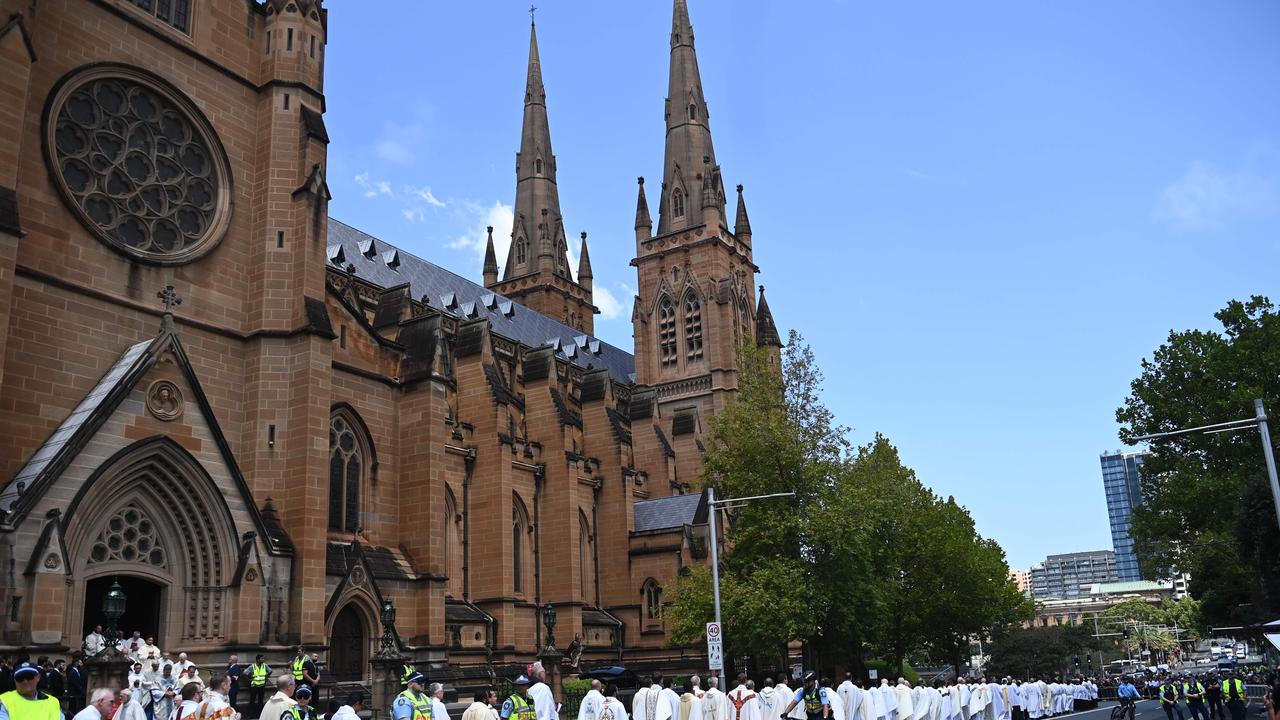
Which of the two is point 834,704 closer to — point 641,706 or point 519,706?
point 641,706

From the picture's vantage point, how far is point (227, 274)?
25828 mm

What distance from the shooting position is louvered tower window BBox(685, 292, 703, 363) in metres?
68.0

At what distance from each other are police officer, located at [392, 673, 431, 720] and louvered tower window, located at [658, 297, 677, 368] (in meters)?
57.5

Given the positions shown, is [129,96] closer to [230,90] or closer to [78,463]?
[230,90]

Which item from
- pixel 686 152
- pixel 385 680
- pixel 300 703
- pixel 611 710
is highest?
pixel 686 152

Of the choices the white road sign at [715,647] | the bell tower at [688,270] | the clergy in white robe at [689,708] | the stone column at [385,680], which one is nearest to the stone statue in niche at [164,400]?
the stone column at [385,680]

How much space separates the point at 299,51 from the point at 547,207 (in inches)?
2032

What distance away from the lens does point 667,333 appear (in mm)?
70062

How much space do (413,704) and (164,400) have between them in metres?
13.5

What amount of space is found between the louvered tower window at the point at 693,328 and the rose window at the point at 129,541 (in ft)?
157

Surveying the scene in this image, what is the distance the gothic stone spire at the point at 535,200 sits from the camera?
78.9 metres

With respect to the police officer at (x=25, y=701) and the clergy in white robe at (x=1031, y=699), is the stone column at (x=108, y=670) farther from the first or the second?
the clergy in white robe at (x=1031, y=699)

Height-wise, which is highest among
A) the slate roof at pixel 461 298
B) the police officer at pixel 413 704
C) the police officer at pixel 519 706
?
the slate roof at pixel 461 298

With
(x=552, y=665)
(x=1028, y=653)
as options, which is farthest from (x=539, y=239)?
(x=552, y=665)
